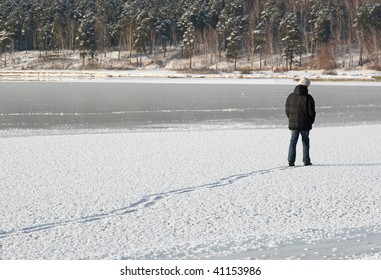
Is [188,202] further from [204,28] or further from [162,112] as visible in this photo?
[204,28]

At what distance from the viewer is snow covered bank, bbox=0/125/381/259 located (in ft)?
17.6

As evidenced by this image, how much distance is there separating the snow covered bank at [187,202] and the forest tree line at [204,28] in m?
62.8

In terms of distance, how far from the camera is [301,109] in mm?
9469

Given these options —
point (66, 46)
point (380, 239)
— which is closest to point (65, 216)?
point (380, 239)

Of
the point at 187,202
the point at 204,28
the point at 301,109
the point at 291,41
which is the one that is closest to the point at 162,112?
the point at 301,109

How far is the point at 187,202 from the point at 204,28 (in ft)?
298

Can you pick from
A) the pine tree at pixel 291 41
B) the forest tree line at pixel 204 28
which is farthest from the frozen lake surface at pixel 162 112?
the forest tree line at pixel 204 28

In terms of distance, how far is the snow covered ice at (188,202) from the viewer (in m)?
5.35

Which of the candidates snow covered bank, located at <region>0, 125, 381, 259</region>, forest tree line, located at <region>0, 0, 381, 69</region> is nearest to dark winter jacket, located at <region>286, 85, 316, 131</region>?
snow covered bank, located at <region>0, 125, 381, 259</region>

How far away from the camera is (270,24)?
91.1 metres

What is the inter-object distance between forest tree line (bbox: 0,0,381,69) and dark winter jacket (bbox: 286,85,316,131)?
63.1 metres

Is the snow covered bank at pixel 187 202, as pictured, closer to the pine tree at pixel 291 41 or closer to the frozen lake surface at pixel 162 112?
the frozen lake surface at pixel 162 112

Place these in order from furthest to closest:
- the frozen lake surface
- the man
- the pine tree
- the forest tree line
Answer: the forest tree line → the pine tree → the frozen lake surface → the man

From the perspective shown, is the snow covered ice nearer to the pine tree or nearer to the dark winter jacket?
the dark winter jacket
